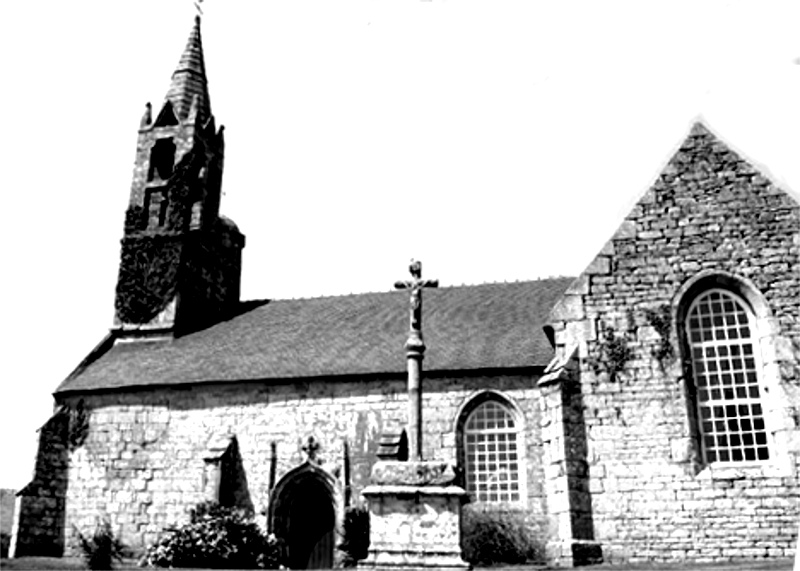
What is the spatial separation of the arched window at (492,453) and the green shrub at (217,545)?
5.47 meters

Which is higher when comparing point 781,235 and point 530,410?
point 781,235

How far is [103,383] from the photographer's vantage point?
75.8 feet

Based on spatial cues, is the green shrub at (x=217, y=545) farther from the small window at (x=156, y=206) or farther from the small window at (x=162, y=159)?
the small window at (x=162, y=159)

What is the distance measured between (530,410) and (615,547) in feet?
18.6

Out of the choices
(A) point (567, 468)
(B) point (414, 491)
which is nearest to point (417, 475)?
(B) point (414, 491)

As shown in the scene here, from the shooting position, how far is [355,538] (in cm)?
1862

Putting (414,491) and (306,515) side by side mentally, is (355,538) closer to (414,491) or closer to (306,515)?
(306,515)

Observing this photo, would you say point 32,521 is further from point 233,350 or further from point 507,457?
point 507,457

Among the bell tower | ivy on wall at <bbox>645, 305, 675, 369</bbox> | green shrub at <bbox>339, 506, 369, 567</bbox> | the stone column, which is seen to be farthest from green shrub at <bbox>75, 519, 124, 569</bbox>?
ivy on wall at <bbox>645, 305, 675, 369</bbox>

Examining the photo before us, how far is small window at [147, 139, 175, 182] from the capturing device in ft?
98.7

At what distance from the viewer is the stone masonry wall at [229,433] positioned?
788 inches

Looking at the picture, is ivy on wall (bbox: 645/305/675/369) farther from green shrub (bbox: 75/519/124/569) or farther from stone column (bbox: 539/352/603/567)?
green shrub (bbox: 75/519/124/569)

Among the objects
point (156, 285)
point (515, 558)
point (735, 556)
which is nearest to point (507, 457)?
point (515, 558)

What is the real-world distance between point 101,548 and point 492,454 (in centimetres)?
964
